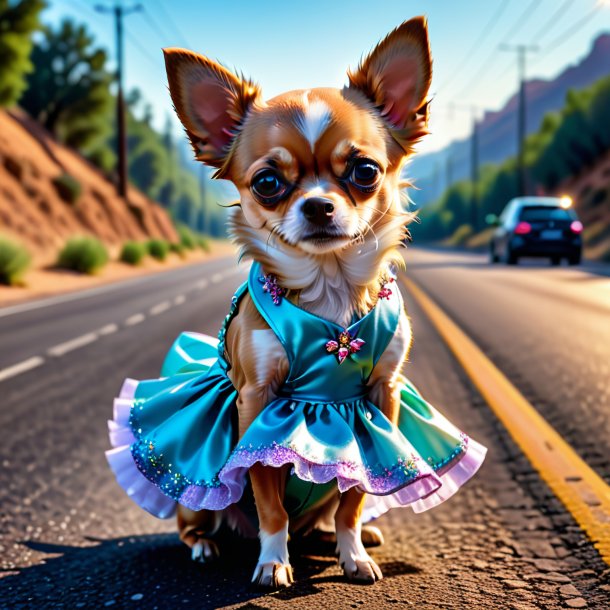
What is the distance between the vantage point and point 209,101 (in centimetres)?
238

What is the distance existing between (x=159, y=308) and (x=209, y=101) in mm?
12390

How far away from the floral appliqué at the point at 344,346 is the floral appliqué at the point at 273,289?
0.20 meters

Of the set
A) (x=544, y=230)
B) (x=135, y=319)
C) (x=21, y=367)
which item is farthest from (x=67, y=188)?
(x=21, y=367)

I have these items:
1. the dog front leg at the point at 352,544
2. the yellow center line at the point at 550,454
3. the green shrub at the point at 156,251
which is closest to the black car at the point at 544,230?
the yellow center line at the point at 550,454

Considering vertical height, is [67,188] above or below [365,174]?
below

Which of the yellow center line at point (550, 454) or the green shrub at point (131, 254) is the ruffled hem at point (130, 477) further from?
the green shrub at point (131, 254)

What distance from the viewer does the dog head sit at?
221 centimetres

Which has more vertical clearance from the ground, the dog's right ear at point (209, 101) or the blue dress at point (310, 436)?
the dog's right ear at point (209, 101)

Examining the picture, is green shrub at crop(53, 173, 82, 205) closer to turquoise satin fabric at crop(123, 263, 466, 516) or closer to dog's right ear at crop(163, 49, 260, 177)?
turquoise satin fabric at crop(123, 263, 466, 516)

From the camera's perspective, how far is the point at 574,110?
57.9 m

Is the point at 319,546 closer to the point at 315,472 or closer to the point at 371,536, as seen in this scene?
the point at 371,536

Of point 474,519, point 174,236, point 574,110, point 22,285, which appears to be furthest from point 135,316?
point 574,110

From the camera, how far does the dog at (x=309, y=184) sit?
7.30 feet

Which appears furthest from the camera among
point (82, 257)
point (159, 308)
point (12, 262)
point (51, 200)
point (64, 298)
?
point (51, 200)
